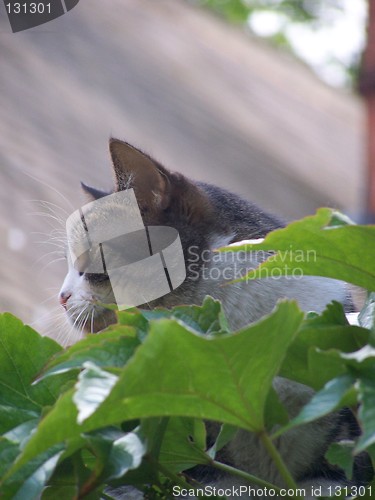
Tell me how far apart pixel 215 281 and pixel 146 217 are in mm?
214

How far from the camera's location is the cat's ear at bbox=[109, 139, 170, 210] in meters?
1.53

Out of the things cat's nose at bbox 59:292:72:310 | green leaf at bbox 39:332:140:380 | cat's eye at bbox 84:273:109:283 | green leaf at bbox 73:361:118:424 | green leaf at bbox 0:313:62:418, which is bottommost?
cat's nose at bbox 59:292:72:310

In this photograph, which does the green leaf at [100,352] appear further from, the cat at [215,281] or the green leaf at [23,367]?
the cat at [215,281]

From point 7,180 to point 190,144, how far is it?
7.47 feet

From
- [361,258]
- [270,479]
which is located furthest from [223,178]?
[361,258]

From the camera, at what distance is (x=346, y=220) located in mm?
745

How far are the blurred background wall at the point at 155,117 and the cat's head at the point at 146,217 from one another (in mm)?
242

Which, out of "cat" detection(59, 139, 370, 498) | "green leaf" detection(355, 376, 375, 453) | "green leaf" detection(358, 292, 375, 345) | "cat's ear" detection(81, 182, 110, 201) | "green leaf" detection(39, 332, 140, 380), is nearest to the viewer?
"green leaf" detection(355, 376, 375, 453)

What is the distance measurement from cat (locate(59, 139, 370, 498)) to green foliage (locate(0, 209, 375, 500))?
1.39ft

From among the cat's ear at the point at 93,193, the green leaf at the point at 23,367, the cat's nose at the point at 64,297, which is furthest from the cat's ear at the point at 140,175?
the green leaf at the point at 23,367

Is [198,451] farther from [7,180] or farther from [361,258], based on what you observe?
[7,180]

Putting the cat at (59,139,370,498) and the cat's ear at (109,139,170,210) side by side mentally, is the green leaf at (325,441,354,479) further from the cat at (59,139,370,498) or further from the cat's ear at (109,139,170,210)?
the cat's ear at (109,139,170,210)

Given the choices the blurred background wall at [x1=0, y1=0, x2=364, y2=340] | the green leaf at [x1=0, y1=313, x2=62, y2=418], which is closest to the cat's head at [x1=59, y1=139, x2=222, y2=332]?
the blurred background wall at [x1=0, y1=0, x2=364, y2=340]

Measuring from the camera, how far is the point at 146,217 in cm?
161
